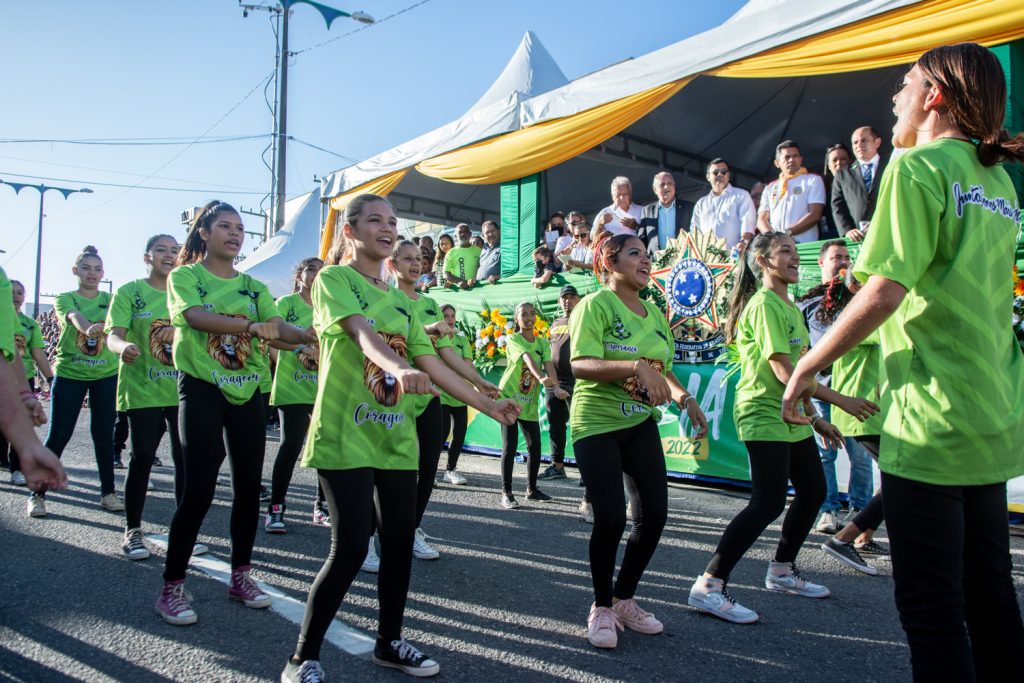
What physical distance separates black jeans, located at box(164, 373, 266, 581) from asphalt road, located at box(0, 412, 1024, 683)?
1.10 ft

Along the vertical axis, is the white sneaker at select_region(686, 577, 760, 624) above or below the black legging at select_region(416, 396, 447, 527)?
below

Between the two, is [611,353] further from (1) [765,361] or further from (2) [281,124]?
(2) [281,124]

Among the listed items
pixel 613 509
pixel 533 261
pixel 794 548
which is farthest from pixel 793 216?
pixel 613 509

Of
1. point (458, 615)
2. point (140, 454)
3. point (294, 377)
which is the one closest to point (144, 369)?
point (140, 454)

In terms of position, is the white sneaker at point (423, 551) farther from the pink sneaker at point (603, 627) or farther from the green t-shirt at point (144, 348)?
the green t-shirt at point (144, 348)

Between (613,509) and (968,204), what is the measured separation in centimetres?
193

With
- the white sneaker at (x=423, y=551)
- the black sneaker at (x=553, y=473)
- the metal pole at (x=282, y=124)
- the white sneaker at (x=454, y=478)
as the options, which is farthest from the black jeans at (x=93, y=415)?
the metal pole at (x=282, y=124)

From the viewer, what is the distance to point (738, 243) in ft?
25.0

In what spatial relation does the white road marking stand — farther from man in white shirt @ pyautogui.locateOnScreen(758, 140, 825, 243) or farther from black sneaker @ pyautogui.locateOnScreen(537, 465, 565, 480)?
man in white shirt @ pyautogui.locateOnScreen(758, 140, 825, 243)

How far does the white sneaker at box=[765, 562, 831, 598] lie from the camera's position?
4.11 meters

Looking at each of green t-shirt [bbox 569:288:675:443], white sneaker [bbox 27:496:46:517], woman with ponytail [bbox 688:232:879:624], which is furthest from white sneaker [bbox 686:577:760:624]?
white sneaker [bbox 27:496:46:517]

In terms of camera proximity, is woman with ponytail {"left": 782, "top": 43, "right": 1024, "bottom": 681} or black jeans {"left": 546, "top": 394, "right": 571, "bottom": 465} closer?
woman with ponytail {"left": 782, "top": 43, "right": 1024, "bottom": 681}

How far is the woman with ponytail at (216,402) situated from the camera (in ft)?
11.6

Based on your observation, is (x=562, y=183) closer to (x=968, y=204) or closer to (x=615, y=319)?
(x=615, y=319)
